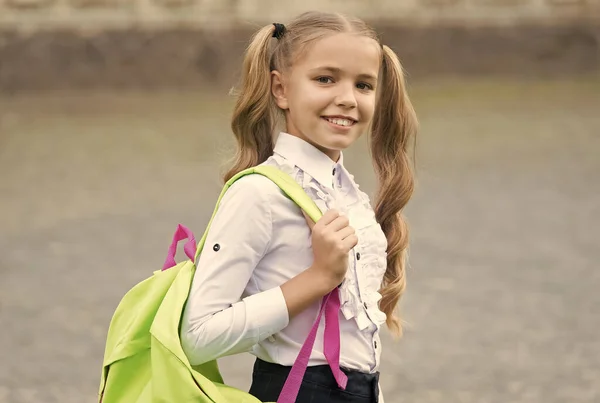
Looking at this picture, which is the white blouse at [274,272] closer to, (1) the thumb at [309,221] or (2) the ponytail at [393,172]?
(1) the thumb at [309,221]

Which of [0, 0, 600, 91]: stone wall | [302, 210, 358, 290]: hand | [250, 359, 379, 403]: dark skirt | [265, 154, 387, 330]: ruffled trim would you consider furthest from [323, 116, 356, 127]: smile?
[0, 0, 600, 91]: stone wall

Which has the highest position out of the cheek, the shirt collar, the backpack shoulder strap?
the cheek

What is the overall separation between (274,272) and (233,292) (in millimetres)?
117

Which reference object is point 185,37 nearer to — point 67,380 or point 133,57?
point 133,57

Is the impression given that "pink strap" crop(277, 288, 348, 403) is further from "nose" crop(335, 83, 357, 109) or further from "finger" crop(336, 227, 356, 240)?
"nose" crop(335, 83, 357, 109)

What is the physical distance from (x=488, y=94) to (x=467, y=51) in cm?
215

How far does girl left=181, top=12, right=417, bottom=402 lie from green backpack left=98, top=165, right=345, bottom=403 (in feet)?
0.09

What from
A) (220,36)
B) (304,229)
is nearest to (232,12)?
(220,36)

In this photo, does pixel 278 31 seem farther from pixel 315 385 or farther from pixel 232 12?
pixel 232 12

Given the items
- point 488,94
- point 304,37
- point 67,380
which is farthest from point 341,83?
point 488,94

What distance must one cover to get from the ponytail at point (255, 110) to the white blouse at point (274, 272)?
86mm

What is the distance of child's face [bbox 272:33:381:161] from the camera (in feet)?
7.80

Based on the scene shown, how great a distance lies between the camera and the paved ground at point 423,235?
194 inches

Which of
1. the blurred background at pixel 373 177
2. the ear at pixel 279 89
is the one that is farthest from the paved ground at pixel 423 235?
the ear at pixel 279 89
